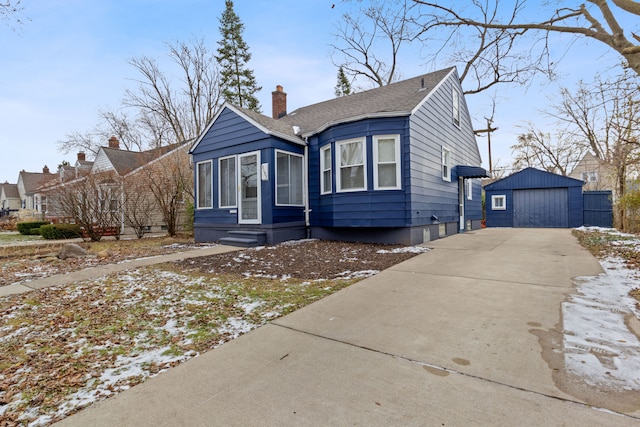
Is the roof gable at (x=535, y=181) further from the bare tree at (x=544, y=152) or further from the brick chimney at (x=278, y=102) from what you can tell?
the brick chimney at (x=278, y=102)

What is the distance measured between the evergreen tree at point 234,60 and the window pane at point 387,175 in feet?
61.9

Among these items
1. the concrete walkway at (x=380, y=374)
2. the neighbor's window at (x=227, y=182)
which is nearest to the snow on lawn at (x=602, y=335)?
the concrete walkway at (x=380, y=374)

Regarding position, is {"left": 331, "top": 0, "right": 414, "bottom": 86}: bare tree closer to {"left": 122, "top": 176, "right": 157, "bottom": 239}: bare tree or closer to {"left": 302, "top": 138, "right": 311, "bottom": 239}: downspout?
{"left": 302, "top": 138, "right": 311, "bottom": 239}: downspout

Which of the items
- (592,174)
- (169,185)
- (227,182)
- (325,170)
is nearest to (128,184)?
(169,185)

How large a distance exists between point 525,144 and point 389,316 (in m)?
29.9

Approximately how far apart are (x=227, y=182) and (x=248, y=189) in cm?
118

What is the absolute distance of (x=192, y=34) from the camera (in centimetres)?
1820

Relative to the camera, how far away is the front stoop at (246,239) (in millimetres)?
8898

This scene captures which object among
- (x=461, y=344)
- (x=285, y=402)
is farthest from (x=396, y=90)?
(x=285, y=402)

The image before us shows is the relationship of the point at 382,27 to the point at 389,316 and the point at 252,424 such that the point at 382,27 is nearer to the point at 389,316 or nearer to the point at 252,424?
the point at 389,316

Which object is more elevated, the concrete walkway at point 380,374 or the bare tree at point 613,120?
the bare tree at point 613,120

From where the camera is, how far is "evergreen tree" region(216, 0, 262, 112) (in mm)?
23688

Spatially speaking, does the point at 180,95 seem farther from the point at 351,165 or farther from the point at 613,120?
the point at 613,120

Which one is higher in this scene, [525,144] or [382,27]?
[382,27]
